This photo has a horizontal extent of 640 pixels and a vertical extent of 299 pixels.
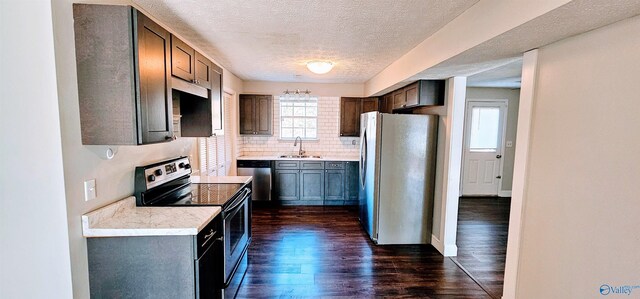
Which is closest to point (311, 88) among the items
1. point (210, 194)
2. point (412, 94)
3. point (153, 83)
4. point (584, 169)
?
point (412, 94)

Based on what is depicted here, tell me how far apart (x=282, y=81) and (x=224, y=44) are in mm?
2368

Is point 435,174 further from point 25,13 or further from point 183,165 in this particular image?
point 25,13

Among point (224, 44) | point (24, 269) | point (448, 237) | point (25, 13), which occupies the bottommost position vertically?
point (448, 237)

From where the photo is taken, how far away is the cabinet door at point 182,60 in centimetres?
181

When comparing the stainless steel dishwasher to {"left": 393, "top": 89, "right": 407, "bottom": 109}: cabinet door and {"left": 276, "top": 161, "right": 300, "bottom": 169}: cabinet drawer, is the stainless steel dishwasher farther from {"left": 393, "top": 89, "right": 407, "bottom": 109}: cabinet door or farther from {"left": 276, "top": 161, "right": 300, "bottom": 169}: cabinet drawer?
{"left": 393, "top": 89, "right": 407, "bottom": 109}: cabinet door

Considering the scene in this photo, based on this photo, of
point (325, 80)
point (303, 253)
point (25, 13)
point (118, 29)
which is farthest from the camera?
point (325, 80)

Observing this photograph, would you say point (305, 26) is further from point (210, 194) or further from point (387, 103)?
point (387, 103)

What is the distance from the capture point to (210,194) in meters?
2.26

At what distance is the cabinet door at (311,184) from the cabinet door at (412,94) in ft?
6.73

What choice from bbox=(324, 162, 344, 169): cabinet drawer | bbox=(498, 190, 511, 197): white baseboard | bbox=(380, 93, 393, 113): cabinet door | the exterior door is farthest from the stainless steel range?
bbox=(498, 190, 511, 197): white baseboard

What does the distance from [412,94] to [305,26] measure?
183 cm

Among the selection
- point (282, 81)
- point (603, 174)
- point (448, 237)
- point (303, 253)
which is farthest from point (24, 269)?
point (282, 81)

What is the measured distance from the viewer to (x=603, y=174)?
142 cm

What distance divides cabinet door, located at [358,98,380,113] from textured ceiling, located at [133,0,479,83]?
1.71 meters
